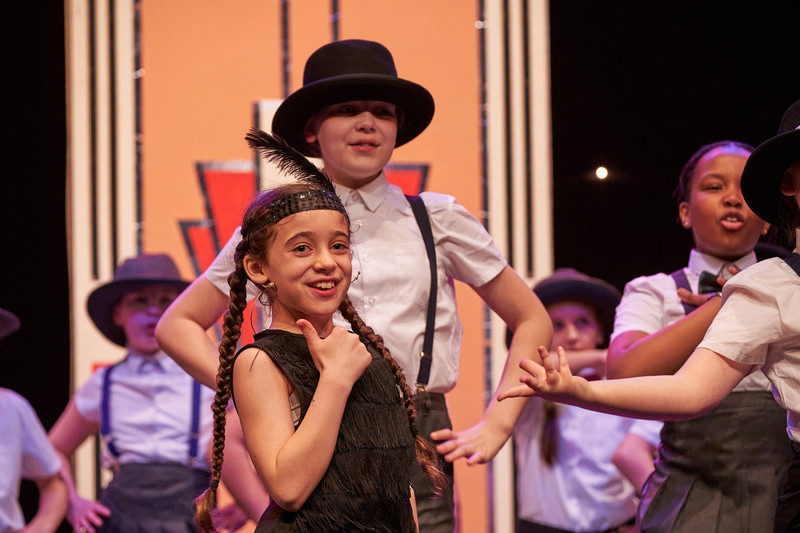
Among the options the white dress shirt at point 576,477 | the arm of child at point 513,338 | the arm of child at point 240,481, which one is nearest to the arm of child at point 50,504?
the arm of child at point 240,481

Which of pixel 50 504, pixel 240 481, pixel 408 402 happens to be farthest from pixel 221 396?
pixel 50 504

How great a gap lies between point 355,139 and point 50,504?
7.08 feet

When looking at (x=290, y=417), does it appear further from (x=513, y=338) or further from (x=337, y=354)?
(x=513, y=338)

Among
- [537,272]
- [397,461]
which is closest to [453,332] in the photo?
[397,461]

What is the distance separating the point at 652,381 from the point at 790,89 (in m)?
2.37

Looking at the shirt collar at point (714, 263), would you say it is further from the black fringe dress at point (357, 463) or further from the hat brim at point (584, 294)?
the black fringe dress at point (357, 463)

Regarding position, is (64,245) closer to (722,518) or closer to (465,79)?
(465,79)

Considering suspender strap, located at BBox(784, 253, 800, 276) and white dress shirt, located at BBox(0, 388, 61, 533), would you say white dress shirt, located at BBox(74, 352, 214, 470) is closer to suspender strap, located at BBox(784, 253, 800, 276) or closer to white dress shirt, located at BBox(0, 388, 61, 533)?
white dress shirt, located at BBox(0, 388, 61, 533)

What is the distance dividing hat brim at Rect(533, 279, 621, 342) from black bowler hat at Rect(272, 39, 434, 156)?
4.25 ft

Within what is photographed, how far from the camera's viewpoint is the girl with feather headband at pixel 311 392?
5.30ft

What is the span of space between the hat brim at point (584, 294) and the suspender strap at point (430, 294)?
1398 mm

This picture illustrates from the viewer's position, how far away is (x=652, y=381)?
180cm

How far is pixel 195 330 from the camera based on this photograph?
2451 mm

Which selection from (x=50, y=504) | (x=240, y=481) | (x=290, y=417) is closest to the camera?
(x=290, y=417)
